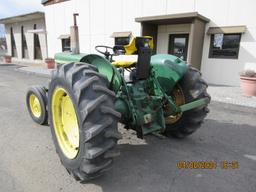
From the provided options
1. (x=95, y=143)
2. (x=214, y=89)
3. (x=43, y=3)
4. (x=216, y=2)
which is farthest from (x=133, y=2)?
(x=95, y=143)

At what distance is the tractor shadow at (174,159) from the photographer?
2.33m

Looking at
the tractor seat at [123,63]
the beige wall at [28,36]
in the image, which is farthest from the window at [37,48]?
the tractor seat at [123,63]

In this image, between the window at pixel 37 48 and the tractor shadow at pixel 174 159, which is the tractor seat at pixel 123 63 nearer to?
the tractor shadow at pixel 174 159

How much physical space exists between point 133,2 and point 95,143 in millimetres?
9865

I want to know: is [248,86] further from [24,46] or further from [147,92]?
[24,46]

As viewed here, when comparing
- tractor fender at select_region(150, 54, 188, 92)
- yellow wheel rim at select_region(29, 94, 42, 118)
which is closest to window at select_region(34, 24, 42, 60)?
yellow wheel rim at select_region(29, 94, 42, 118)

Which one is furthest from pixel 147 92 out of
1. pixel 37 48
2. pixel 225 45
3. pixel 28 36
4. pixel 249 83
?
pixel 28 36

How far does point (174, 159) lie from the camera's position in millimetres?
2873

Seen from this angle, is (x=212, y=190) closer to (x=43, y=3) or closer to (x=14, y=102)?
(x=14, y=102)

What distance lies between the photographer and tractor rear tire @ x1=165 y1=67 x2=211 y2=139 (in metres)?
3.04

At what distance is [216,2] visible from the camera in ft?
26.9

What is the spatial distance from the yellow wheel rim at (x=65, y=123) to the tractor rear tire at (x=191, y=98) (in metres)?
1.64

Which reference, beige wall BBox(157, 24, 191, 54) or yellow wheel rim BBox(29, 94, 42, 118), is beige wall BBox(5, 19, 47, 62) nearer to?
beige wall BBox(157, 24, 191, 54)

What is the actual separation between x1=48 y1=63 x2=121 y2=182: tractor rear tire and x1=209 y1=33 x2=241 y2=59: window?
7902 millimetres
